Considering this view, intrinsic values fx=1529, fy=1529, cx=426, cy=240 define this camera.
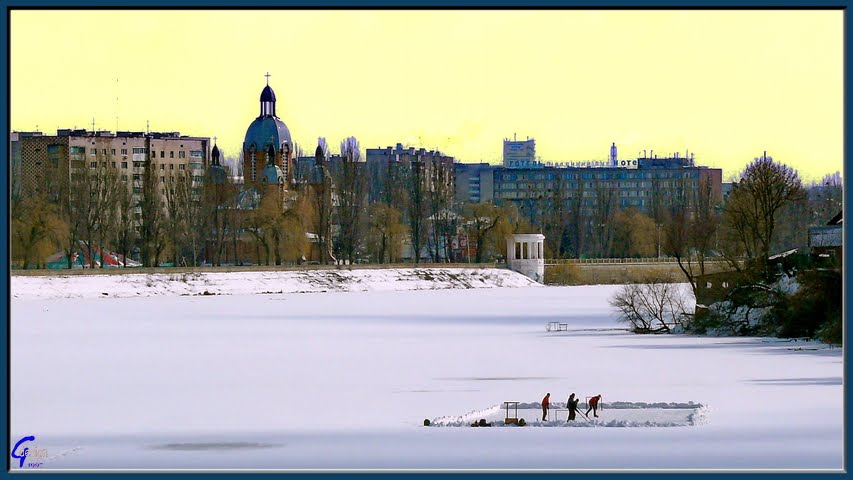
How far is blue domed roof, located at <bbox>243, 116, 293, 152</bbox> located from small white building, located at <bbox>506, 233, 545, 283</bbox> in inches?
905

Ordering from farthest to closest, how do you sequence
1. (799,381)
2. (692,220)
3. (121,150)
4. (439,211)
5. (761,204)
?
1. (121,150)
2. (439,211)
3. (692,220)
4. (761,204)
5. (799,381)

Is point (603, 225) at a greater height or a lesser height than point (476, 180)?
lesser

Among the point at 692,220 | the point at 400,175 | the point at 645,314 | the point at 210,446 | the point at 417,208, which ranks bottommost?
the point at 210,446

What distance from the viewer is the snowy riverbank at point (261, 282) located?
176ft

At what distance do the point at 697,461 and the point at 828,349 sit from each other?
13332 mm

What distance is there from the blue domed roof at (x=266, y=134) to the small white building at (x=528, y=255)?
23.0 metres

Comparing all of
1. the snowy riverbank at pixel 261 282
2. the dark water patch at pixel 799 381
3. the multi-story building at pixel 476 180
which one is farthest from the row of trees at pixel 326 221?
the multi-story building at pixel 476 180

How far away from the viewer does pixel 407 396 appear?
1766cm

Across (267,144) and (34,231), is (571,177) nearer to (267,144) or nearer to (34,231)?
(267,144)

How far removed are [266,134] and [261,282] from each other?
3436 cm

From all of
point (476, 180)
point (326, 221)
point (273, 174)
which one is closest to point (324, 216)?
point (326, 221)

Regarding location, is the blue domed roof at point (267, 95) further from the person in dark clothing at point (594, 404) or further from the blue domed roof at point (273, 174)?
the person in dark clothing at point (594, 404)

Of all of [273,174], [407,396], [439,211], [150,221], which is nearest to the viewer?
[407,396]

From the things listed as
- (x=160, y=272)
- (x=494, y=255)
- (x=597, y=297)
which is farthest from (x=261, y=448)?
(x=494, y=255)
